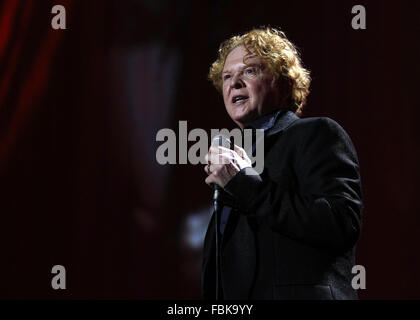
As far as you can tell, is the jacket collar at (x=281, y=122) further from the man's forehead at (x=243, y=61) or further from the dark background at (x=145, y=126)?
the dark background at (x=145, y=126)

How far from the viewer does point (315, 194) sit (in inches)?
49.6

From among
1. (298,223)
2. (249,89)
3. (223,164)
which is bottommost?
(298,223)

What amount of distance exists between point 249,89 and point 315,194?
490mm

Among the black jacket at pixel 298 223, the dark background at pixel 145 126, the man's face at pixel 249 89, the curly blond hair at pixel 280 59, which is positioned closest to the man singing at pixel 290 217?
the black jacket at pixel 298 223

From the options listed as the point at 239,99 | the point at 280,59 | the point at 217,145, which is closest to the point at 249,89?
the point at 239,99

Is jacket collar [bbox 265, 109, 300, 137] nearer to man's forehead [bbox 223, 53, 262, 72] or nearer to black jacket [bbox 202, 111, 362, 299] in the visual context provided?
black jacket [bbox 202, 111, 362, 299]

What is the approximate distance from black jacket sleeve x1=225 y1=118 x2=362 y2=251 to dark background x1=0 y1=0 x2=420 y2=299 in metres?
1.59

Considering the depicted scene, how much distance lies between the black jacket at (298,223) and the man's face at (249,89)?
253mm

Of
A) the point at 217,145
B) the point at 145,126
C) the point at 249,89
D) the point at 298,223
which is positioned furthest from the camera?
the point at 145,126

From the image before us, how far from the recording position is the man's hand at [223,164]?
129 cm

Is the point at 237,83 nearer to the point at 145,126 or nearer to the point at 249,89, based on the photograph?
the point at 249,89

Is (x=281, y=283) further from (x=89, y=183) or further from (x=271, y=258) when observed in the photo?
(x=89, y=183)

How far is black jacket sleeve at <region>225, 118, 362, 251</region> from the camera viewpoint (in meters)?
1.21
